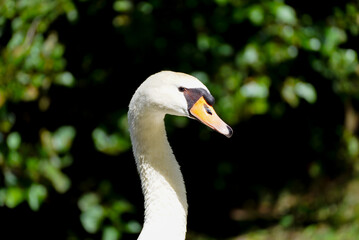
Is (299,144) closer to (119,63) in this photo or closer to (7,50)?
(119,63)

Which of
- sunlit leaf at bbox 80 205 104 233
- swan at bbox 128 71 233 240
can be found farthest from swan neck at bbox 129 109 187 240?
sunlit leaf at bbox 80 205 104 233

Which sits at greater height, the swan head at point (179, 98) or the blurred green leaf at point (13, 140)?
the blurred green leaf at point (13, 140)

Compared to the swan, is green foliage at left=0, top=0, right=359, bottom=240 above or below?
above

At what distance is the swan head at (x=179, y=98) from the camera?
2000 millimetres

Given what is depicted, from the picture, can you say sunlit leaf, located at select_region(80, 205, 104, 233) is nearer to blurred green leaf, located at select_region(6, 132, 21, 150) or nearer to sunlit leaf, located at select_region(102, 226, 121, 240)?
sunlit leaf, located at select_region(102, 226, 121, 240)

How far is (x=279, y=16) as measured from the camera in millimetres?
3221

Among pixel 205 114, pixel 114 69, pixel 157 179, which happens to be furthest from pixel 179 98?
pixel 114 69

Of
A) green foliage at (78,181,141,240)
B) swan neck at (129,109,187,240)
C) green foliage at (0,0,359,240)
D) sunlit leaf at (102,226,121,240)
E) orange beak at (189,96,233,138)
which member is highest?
green foliage at (0,0,359,240)

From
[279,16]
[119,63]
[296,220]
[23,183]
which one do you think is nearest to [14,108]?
[23,183]

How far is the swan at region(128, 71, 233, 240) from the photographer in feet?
6.57

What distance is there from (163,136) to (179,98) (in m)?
0.17

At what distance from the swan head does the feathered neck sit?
0.15ft

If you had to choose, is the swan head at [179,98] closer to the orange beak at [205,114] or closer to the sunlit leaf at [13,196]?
the orange beak at [205,114]

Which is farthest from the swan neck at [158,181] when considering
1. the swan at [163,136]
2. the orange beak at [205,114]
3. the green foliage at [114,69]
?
the green foliage at [114,69]
